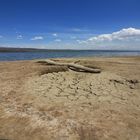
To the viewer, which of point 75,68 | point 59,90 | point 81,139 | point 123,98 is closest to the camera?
point 81,139

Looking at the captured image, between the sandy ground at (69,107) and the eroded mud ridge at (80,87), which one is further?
the eroded mud ridge at (80,87)

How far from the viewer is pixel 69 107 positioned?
6.31 m

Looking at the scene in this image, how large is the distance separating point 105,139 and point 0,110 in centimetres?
323

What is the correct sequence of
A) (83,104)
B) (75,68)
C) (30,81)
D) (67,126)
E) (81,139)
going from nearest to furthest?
1. (81,139)
2. (67,126)
3. (83,104)
4. (30,81)
5. (75,68)

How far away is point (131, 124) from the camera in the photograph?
5.36 m

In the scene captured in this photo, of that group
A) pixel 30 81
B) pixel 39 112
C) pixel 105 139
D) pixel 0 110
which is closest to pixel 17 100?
pixel 0 110

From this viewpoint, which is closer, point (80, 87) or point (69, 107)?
point (69, 107)

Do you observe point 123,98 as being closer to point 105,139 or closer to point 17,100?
point 105,139

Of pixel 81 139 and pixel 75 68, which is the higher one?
pixel 75 68

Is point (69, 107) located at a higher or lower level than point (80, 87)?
lower

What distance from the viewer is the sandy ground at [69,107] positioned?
16.2ft

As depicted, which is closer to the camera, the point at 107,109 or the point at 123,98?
the point at 107,109

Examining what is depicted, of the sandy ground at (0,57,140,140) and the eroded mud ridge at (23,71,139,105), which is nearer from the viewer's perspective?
the sandy ground at (0,57,140,140)

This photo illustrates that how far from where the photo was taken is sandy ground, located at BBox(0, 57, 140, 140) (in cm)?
494
